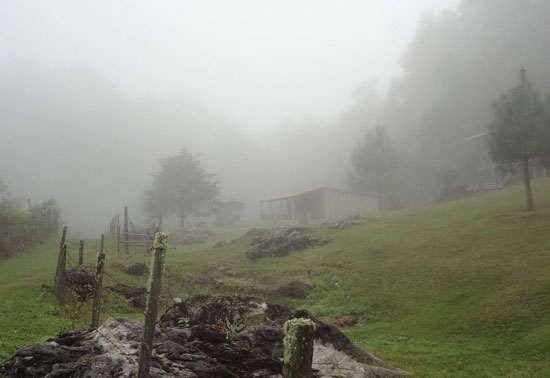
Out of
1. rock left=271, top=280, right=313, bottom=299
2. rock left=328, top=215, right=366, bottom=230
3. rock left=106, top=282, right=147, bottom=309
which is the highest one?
rock left=328, top=215, right=366, bottom=230

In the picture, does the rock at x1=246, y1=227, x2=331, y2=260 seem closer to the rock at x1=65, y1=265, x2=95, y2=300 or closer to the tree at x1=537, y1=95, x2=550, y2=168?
the rock at x1=65, y1=265, x2=95, y2=300

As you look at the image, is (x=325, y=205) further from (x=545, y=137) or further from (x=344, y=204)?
(x=545, y=137)

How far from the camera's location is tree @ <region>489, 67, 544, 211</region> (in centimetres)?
2862

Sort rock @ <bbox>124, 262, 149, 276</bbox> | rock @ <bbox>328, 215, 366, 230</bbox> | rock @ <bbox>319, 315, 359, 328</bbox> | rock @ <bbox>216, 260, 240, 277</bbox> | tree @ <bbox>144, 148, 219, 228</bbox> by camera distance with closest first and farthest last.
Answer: rock @ <bbox>319, 315, 359, 328</bbox>, rock @ <bbox>124, 262, 149, 276</bbox>, rock @ <bbox>216, 260, 240, 277</bbox>, rock @ <bbox>328, 215, 366, 230</bbox>, tree @ <bbox>144, 148, 219, 228</bbox>

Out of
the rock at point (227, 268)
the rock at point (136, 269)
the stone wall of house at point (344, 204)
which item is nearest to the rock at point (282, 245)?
the rock at point (227, 268)

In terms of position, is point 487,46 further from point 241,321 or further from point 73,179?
point 73,179

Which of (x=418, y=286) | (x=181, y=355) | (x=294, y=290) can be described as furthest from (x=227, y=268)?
(x=181, y=355)

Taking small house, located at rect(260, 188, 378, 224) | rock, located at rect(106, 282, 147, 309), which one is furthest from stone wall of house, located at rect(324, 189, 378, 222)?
rock, located at rect(106, 282, 147, 309)

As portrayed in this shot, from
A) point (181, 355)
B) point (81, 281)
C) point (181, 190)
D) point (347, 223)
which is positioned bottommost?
point (181, 355)

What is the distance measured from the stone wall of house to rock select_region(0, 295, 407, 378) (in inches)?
1798

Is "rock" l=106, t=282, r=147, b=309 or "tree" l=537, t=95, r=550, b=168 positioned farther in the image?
"tree" l=537, t=95, r=550, b=168

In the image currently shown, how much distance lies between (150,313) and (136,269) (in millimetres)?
20108

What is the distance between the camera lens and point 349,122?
98.8 meters

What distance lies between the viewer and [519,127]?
28656 mm
